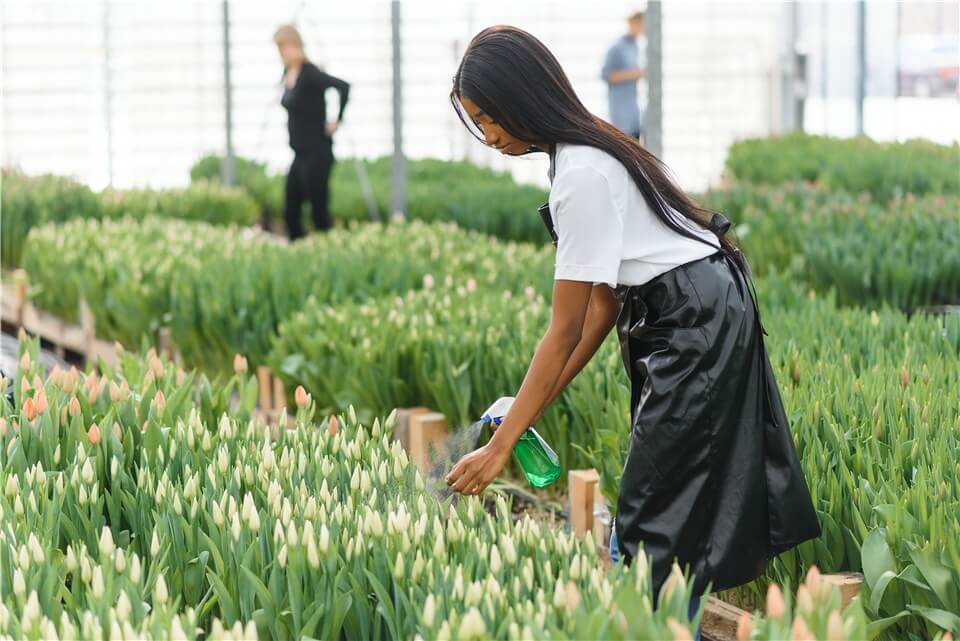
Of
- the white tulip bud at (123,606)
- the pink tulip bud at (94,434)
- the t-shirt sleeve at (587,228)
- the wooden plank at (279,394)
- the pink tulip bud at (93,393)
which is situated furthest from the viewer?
the wooden plank at (279,394)

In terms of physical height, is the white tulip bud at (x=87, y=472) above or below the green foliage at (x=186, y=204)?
below

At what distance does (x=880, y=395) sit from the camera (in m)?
2.83

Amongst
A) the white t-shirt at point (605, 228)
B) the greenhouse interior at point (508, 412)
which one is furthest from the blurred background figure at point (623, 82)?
the white t-shirt at point (605, 228)

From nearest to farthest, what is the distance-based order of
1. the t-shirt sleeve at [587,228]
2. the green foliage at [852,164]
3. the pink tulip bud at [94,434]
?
the t-shirt sleeve at [587,228] < the pink tulip bud at [94,434] < the green foliage at [852,164]

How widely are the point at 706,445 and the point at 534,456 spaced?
36 centimetres

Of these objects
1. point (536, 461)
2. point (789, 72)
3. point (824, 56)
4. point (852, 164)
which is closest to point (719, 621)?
point (536, 461)

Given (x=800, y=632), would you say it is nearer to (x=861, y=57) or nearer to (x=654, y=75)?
(x=654, y=75)

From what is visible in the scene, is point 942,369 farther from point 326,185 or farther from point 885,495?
point 326,185

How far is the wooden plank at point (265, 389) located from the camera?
4621mm

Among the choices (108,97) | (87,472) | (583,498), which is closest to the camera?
(87,472)

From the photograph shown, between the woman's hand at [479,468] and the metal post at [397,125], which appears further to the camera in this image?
the metal post at [397,125]

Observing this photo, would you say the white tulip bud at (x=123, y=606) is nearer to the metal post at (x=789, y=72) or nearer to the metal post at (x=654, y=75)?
the metal post at (x=654, y=75)

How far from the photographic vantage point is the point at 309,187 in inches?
325

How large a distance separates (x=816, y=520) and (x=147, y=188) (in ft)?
24.1
